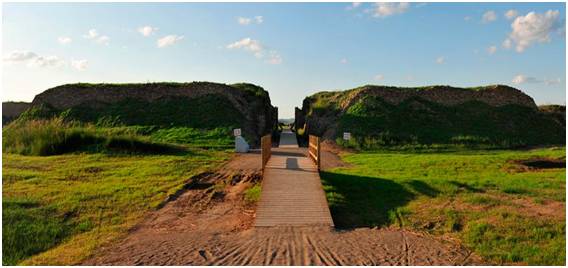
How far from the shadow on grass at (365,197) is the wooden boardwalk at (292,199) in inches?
19.5

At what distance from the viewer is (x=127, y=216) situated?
9391mm

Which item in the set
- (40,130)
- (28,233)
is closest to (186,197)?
(28,233)

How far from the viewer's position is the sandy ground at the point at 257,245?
6625 mm

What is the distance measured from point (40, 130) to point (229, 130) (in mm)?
11541

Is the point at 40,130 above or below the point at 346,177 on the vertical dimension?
above

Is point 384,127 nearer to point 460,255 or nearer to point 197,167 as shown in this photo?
point 197,167

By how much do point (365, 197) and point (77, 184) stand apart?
8.36m

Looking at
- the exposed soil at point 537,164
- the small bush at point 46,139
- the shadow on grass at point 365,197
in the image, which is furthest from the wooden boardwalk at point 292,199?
the small bush at point 46,139

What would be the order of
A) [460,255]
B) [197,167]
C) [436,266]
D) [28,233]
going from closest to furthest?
[436,266] < [460,255] < [28,233] < [197,167]

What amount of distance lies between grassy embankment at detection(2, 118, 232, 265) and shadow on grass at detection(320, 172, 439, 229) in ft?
14.9

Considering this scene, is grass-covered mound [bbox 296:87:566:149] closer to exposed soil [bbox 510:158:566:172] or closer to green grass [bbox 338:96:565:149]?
green grass [bbox 338:96:565:149]

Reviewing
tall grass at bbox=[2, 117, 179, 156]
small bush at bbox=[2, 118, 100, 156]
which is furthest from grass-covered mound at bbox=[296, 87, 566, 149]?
small bush at bbox=[2, 118, 100, 156]

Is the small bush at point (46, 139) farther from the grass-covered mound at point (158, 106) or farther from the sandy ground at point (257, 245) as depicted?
the sandy ground at point (257, 245)

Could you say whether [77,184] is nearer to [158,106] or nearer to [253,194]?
[253,194]
